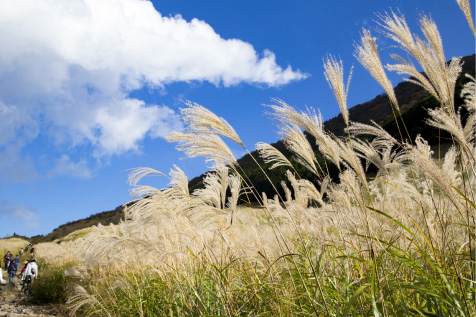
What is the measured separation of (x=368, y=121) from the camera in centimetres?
4288

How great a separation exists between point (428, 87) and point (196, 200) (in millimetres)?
2220

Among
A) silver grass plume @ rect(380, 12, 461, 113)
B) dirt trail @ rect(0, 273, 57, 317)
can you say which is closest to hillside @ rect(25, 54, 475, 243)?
silver grass plume @ rect(380, 12, 461, 113)

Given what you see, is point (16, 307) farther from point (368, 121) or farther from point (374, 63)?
point (368, 121)

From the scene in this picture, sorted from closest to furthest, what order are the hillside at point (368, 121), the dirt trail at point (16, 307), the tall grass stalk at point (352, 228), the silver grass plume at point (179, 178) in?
the tall grass stalk at point (352, 228) < the silver grass plume at point (179, 178) < the dirt trail at point (16, 307) < the hillside at point (368, 121)

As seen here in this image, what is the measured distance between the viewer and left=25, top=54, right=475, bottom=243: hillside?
1709 centimetres

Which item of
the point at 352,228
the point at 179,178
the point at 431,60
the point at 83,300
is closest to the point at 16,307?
the point at 83,300

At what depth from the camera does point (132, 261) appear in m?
5.64

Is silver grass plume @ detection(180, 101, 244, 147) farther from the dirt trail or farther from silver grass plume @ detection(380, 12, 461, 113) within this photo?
the dirt trail

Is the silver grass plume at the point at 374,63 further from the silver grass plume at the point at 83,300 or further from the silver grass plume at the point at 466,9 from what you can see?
the silver grass plume at the point at 83,300

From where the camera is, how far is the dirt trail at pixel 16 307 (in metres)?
6.89

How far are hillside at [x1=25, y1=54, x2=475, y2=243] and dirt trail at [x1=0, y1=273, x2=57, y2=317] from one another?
2917mm

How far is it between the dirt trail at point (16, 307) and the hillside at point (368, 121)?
2917mm

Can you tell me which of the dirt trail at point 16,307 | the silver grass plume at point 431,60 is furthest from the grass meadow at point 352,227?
the dirt trail at point 16,307

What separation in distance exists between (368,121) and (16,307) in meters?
43.2
